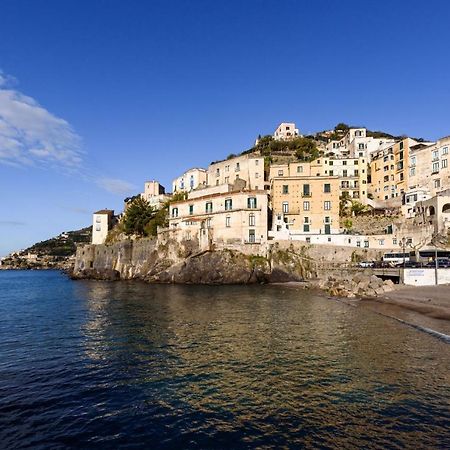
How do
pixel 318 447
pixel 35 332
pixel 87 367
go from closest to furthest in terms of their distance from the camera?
1. pixel 318 447
2. pixel 87 367
3. pixel 35 332

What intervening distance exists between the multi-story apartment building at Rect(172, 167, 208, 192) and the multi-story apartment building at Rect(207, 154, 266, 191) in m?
11.2

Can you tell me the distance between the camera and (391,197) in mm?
83875

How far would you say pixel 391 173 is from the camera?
84.1m

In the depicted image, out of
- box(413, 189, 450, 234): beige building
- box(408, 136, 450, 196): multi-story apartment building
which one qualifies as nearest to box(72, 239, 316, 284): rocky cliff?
box(413, 189, 450, 234): beige building

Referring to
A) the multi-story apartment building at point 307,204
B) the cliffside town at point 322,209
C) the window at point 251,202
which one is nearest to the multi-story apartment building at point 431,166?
the cliffside town at point 322,209

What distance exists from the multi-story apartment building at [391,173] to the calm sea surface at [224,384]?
2406 inches

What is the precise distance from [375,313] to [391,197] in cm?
5857

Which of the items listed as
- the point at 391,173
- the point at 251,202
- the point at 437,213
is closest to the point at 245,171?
the point at 251,202

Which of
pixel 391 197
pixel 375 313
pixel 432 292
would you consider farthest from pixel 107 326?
pixel 391 197

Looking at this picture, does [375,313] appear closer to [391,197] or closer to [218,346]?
[218,346]

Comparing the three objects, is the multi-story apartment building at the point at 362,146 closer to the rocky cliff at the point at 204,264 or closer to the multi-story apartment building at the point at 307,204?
the multi-story apartment building at the point at 307,204

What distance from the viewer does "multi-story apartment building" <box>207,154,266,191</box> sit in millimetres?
81312

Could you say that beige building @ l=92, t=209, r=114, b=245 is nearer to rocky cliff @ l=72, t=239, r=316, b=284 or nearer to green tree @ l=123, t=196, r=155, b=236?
green tree @ l=123, t=196, r=155, b=236

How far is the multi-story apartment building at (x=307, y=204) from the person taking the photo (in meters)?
72.8
